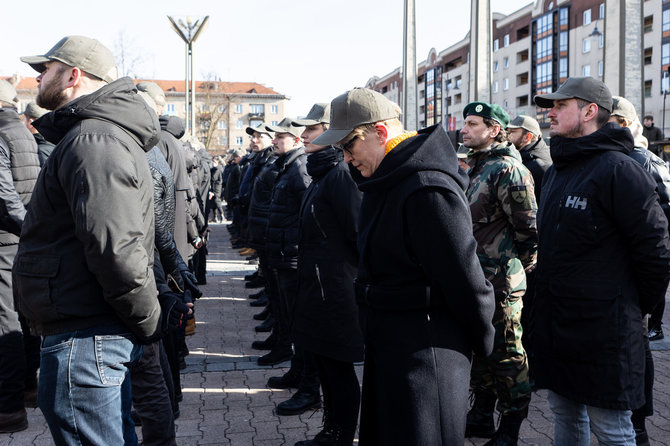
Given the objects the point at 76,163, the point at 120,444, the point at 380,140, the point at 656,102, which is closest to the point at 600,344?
the point at 380,140

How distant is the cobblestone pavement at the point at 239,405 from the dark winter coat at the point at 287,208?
3.79ft

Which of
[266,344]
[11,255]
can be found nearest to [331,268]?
[11,255]

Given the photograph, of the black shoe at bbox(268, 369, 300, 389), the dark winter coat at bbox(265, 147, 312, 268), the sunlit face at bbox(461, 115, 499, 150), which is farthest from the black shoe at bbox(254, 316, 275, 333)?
the sunlit face at bbox(461, 115, 499, 150)

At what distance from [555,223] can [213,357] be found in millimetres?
4101

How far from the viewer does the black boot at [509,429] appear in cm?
385

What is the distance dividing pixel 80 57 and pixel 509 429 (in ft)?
10.7

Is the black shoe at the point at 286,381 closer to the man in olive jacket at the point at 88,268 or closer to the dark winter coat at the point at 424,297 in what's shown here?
the man in olive jacket at the point at 88,268

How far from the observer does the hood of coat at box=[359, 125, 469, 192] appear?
2.32 m

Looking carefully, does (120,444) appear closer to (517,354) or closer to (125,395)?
(125,395)

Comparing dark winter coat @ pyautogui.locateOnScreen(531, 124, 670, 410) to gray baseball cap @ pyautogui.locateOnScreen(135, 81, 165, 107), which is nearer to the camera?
dark winter coat @ pyautogui.locateOnScreen(531, 124, 670, 410)

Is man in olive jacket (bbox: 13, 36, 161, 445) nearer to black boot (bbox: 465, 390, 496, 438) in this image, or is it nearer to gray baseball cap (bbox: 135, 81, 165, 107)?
black boot (bbox: 465, 390, 496, 438)

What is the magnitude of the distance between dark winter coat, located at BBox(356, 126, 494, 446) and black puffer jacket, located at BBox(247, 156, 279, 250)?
448cm

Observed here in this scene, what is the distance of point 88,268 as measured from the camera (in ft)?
8.02

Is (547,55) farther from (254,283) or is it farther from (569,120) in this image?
(569,120)
